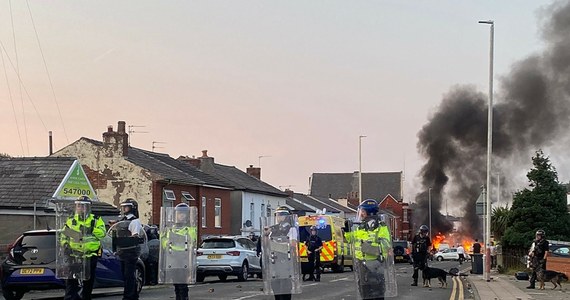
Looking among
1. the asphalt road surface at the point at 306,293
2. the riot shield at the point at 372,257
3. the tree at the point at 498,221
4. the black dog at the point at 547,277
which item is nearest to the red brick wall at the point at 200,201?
the tree at the point at 498,221

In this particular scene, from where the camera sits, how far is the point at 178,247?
13.1 metres

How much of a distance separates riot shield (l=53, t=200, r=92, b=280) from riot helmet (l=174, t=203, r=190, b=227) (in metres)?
1.67

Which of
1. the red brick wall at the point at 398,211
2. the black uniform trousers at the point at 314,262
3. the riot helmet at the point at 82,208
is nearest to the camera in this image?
the riot helmet at the point at 82,208

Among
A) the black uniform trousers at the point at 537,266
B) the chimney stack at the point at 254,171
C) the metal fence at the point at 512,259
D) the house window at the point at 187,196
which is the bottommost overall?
the metal fence at the point at 512,259

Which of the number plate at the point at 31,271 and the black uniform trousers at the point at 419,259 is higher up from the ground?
the number plate at the point at 31,271

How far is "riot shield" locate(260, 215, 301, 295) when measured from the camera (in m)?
11.8

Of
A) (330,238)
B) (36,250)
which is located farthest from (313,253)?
(36,250)

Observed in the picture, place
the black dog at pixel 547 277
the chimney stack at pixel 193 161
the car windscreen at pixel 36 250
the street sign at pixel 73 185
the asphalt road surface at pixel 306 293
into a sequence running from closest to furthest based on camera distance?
the car windscreen at pixel 36 250
the asphalt road surface at pixel 306 293
the black dog at pixel 547 277
the street sign at pixel 73 185
the chimney stack at pixel 193 161

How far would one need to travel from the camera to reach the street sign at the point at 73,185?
96.8 ft

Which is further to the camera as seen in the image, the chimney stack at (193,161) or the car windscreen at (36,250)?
the chimney stack at (193,161)

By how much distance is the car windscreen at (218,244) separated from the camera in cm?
2708

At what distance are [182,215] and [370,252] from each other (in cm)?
381

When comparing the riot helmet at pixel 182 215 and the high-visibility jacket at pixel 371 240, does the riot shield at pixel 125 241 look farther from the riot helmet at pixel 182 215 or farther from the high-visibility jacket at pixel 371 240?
the high-visibility jacket at pixel 371 240

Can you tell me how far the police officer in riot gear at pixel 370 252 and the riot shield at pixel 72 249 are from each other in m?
5.22
